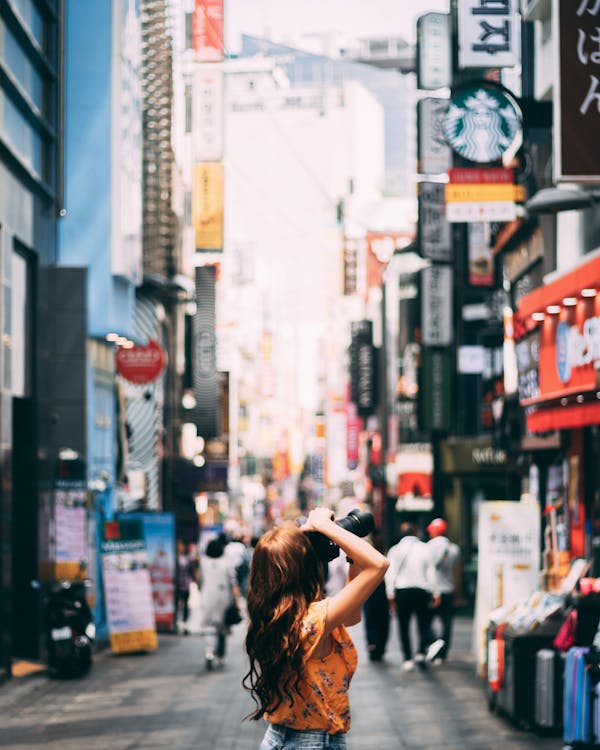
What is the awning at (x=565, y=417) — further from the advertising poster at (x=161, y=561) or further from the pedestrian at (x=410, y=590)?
the advertising poster at (x=161, y=561)

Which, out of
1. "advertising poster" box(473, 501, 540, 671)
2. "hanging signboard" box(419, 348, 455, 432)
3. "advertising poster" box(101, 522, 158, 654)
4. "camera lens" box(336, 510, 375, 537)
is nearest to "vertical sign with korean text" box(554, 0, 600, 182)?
Result: "advertising poster" box(473, 501, 540, 671)

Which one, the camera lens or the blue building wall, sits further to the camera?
the blue building wall

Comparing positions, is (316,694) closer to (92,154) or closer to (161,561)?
(161,561)

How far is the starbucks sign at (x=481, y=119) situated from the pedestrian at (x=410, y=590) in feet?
17.1

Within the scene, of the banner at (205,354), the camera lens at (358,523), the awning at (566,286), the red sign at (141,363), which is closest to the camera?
the camera lens at (358,523)

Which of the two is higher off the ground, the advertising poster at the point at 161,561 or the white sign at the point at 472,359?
the white sign at the point at 472,359

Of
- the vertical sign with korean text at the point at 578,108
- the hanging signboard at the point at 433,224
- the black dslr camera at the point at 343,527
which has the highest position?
the hanging signboard at the point at 433,224

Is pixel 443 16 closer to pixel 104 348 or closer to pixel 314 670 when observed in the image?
pixel 104 348

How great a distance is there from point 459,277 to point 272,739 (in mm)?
29840

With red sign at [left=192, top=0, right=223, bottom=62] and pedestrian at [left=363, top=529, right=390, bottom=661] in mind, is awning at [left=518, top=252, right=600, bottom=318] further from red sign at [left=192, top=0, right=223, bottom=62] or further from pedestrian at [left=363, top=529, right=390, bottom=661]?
red sign at [left=192, top=0, right=223, bottom=62]

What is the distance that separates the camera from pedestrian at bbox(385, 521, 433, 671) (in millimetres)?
19203

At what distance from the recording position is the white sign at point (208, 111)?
39.6 metres

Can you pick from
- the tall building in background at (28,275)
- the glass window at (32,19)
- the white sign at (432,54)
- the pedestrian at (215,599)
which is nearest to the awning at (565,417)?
the pedestrian at (215,599)

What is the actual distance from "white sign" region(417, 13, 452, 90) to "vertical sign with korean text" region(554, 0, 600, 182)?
18076mm
